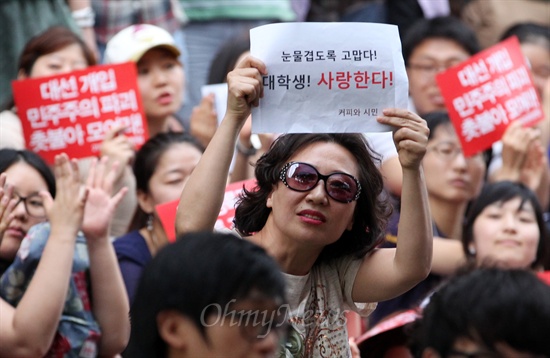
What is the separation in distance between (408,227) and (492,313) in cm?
89

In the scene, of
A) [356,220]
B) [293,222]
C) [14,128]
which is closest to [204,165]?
[293,222]

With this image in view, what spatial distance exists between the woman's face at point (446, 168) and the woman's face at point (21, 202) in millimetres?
2523

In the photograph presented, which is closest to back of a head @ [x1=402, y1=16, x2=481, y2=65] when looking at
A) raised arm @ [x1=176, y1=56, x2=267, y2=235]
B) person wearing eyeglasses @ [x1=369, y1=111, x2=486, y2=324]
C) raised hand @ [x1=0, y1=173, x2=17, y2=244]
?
person wearing eyeglasses @ [x1=369, y1=111, x2=486, y2=324]

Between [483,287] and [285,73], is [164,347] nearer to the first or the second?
[483,287]

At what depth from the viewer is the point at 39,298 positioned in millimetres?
4691

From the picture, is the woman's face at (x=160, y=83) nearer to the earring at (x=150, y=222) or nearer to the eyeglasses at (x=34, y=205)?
the earring at (x=150, y=222)

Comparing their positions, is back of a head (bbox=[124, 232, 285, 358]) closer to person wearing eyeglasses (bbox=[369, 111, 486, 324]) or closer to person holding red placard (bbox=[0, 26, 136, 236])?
person holding red placard (bbox=[0, 26, 136, 236])

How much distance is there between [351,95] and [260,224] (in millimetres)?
601

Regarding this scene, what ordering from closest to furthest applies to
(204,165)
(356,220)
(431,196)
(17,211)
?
1. (204,165)
2. (356,220)
3. (17,211)
4. (431,196)

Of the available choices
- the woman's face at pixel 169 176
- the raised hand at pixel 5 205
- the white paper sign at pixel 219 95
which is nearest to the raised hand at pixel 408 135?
the raised hand at pixel 5 205

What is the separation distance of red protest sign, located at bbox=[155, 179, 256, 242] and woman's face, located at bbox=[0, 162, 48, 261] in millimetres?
529

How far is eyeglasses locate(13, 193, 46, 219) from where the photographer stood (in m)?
5.26

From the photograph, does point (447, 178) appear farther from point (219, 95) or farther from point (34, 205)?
point (34, 205)

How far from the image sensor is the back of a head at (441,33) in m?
8.13
